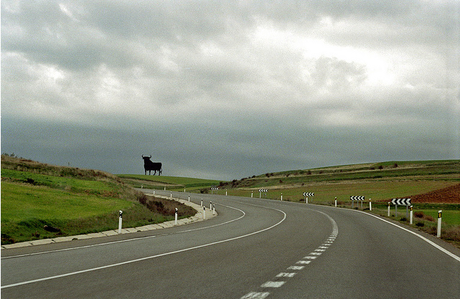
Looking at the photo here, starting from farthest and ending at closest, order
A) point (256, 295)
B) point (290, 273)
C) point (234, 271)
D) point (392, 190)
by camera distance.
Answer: point (392, 190) → point (234, 271) → point (290, 273) → point (256, 295)

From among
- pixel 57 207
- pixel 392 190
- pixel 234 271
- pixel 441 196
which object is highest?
pixel 392 190

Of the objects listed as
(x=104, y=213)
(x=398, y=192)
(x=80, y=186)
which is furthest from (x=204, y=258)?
(x=398, y=192)

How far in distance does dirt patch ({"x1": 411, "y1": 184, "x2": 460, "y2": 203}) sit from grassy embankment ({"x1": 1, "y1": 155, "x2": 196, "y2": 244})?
32742 mm

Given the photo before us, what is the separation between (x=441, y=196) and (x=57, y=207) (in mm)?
47845

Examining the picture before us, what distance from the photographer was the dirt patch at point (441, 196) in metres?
53.2

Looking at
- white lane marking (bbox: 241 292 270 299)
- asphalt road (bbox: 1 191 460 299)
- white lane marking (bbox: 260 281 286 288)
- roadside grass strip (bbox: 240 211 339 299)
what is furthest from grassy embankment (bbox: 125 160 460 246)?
white lane marking (bbox: 241 292 270 299)

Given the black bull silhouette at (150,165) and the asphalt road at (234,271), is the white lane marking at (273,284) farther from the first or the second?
the black bull silhouette at (150,165)

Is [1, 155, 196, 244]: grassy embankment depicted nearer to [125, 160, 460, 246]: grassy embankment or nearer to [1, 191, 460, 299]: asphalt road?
[1, 191, 460, 299]: asphalt road

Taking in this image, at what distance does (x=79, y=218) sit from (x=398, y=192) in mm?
51589

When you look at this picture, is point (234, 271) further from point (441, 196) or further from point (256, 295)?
point (441, 196)

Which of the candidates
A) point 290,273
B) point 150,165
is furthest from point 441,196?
point 150,165

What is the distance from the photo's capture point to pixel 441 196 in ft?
181

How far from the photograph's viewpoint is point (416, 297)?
7.07m

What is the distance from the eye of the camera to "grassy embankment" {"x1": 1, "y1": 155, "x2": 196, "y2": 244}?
18542 millimetres
